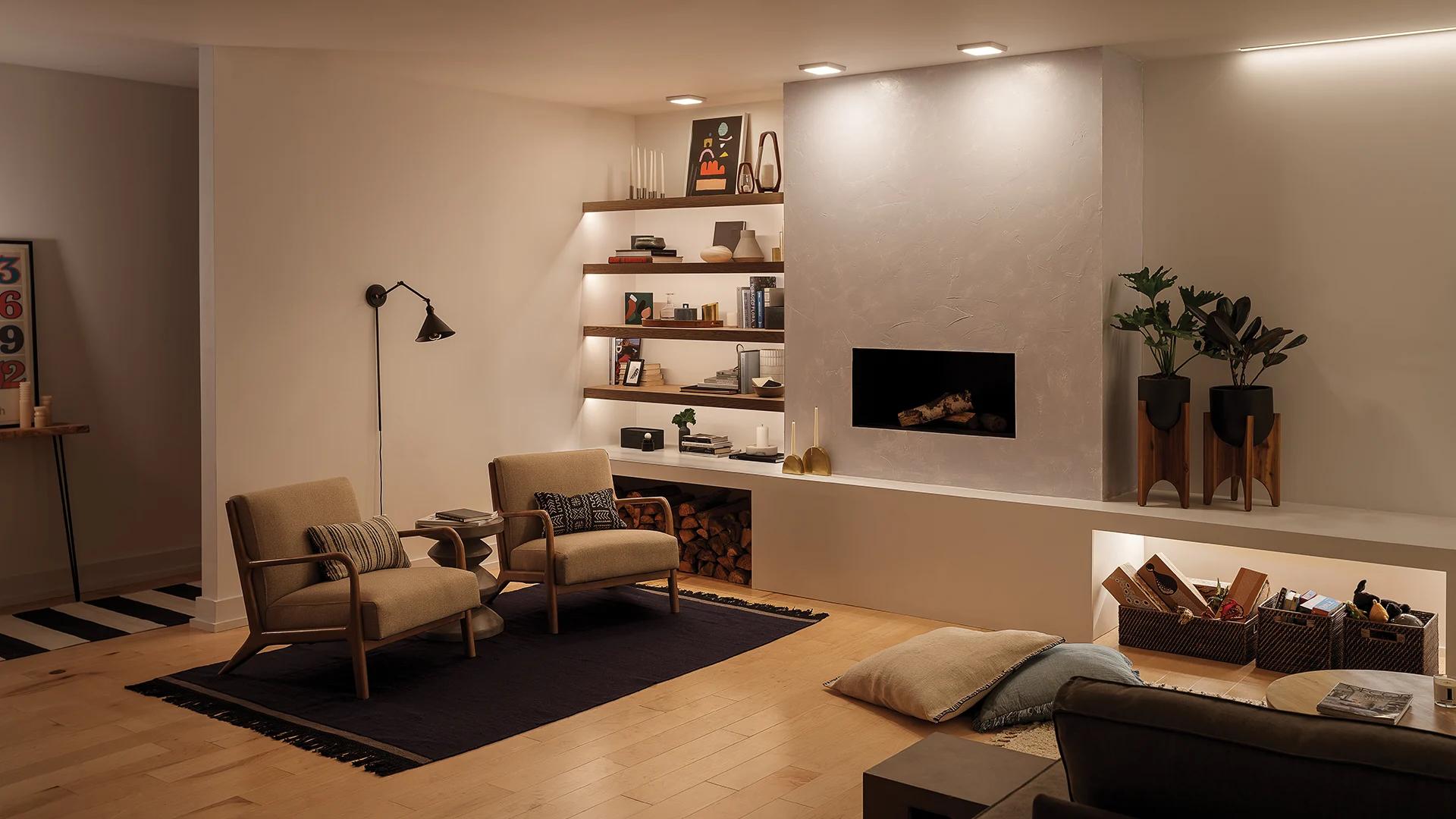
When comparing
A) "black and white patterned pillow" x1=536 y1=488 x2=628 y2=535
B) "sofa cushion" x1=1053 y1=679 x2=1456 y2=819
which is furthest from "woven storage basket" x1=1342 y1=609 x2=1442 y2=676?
"black and white patterned pillow" x1=536 y1=488 x2=628 y2=535

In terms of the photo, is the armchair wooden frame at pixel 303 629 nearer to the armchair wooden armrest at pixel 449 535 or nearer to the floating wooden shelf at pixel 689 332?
the armchair wooden armrest at pixel 449 535

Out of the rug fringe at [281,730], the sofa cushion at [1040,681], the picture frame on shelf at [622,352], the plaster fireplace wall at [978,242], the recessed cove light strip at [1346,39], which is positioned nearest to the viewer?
the rug fringe at [281,730]

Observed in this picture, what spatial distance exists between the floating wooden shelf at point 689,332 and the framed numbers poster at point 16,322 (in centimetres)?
305

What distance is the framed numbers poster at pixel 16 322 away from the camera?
19.6 ft

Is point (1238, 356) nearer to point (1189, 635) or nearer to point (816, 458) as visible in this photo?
point (1189, 635)

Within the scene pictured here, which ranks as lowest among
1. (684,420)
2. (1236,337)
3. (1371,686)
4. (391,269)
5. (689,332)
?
(1371,686)

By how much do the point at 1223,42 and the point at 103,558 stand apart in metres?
Result: 6.32

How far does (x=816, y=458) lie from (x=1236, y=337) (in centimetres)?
220

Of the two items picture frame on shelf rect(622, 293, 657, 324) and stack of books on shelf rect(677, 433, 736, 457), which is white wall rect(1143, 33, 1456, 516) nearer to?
stack of books on shelf rect(677, 433, 736, 457)

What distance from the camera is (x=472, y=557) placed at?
554 centimetres

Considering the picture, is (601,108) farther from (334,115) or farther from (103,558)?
(103,558)

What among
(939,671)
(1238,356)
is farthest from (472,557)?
(1238,356)

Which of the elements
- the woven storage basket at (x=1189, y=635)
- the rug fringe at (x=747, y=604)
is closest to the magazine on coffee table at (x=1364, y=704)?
the woven storage basket at (x=1189, y=635)

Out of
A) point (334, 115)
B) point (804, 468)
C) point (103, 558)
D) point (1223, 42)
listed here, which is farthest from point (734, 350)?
point (103, 558)
